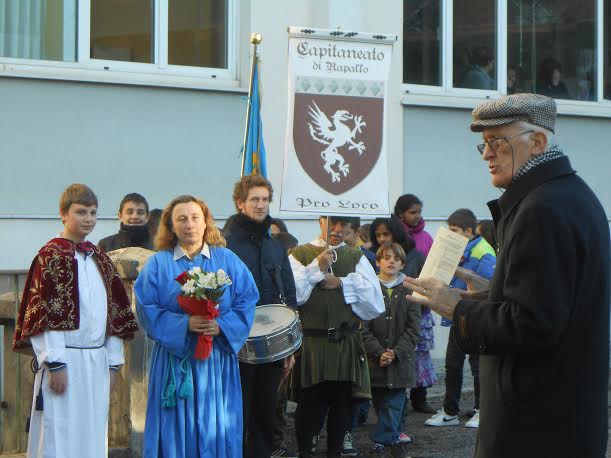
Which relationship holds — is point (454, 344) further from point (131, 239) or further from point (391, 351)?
point (131, 239)

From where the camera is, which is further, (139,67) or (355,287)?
(139,67)

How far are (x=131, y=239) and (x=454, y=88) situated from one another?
5.94 m

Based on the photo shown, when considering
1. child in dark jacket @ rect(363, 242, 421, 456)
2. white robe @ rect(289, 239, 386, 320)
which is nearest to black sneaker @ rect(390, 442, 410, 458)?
child in dark jacket @ rect(363, 242, 421, 456)

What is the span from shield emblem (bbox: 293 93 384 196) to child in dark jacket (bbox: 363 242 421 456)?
0.74 m

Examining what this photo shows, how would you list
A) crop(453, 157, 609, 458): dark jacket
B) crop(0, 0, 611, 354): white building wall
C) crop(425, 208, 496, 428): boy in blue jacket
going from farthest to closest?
crop(0, 0, 611, 354): white building wall
crop(425, 208, 496, 428): boy in blue jacket
crop(453, 157, 609, 458): dark jacket

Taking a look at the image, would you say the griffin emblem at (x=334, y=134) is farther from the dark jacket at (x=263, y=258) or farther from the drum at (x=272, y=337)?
the drum at (x=272, y=337)

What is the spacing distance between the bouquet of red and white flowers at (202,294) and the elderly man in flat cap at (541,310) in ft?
9.02

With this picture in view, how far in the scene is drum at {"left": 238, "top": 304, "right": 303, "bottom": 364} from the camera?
6980mm

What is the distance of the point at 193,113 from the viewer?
11.3 meters

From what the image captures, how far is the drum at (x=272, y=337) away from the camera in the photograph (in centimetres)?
698

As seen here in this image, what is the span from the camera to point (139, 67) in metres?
11.2

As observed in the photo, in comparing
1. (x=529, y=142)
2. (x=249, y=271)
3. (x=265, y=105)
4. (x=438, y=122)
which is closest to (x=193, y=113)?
(x=265, y=105)

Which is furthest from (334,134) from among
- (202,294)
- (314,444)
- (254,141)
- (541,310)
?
(541,310)

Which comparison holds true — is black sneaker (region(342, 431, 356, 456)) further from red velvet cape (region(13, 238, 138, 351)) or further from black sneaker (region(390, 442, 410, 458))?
red velvet cape (region(13, 238, 138, 351))
